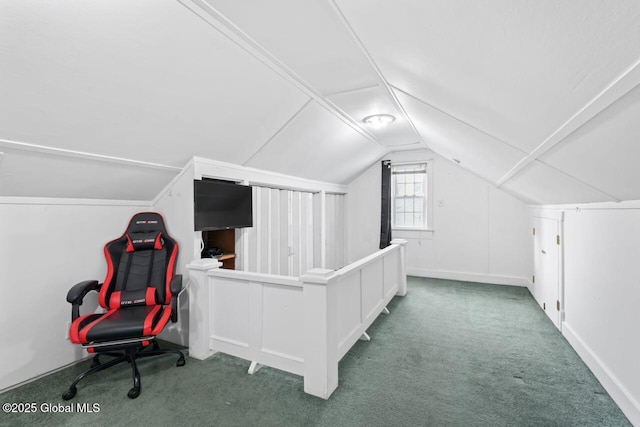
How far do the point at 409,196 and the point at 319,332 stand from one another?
4.46 m

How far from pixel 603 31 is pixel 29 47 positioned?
7.48ft

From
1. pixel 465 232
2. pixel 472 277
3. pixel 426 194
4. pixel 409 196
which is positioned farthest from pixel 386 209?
pixel 472 277

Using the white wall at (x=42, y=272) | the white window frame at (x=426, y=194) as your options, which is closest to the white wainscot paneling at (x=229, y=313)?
the white wall at (x=42, y=272)

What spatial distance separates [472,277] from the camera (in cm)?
511

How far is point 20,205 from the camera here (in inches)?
84.6

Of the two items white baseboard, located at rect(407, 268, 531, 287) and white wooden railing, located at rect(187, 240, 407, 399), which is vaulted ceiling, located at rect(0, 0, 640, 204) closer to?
white wooden railing, located at rect(187, 240, 407, 399)

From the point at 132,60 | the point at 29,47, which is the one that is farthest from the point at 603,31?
the point at 29,47

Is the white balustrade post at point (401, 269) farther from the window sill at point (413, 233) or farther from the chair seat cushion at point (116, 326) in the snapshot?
the chair seat cushion at point (116, 326)

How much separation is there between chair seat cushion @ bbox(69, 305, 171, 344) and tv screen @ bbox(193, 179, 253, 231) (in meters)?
0.86

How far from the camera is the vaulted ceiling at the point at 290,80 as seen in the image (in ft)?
2.93

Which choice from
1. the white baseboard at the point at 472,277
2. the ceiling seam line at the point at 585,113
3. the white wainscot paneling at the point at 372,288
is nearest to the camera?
the ceiling seam line at the point at 585,113

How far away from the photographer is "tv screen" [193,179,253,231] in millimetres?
2666

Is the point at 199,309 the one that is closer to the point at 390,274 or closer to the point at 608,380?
the point at 390,274

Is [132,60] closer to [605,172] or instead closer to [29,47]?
[29,47]
